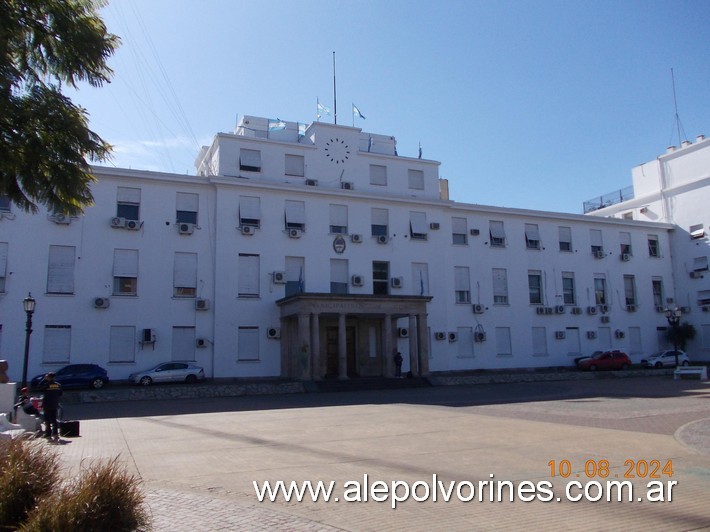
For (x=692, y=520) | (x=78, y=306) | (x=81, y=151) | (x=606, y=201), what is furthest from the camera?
(x=606, y=201)

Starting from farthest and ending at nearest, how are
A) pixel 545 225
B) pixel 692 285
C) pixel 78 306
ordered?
1. pixel 692 285
2. pixel 545 225
3. pixel 78 306

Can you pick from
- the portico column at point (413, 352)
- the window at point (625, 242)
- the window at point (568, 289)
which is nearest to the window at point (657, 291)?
the window at point (625, 242)

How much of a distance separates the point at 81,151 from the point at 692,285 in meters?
46.5

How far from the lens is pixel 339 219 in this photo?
35.4 m

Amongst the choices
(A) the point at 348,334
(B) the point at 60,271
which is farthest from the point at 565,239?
(B) the point at 60,271

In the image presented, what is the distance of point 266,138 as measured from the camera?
3631cm

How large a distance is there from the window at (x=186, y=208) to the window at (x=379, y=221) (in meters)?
10.4

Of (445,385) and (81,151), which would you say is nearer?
(81,151)

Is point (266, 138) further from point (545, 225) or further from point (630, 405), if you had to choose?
point (630, 405)

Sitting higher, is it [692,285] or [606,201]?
[606,201]

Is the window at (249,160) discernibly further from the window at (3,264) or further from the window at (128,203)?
the window at (3,264)

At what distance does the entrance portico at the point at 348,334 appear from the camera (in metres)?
30.0

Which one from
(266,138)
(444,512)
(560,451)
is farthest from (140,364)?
(444,512)

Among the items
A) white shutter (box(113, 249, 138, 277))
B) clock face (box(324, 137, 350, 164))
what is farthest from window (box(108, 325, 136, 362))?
clock face (box(324, 137, 350, 164))
